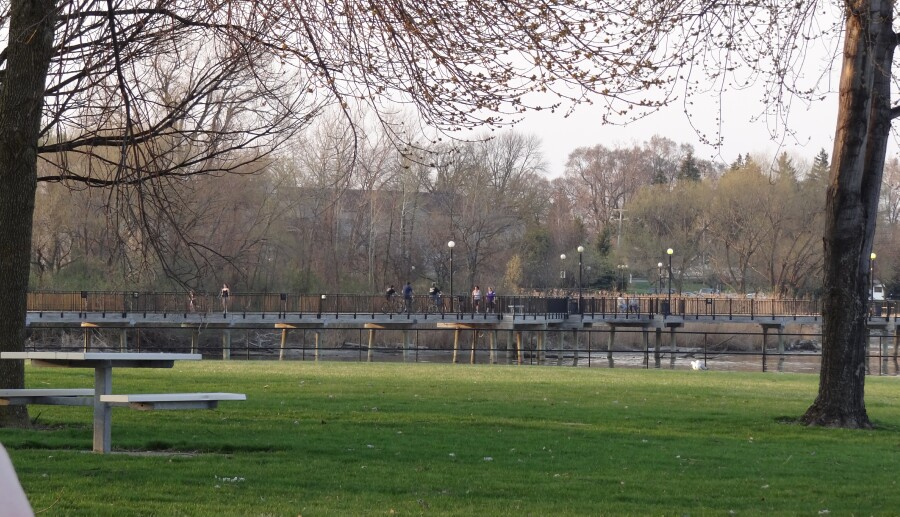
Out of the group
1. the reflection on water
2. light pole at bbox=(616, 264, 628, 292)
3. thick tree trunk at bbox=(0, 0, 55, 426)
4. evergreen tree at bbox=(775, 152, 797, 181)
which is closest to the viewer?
thick tree trunk at bbox=(0, 0, 55, 426)

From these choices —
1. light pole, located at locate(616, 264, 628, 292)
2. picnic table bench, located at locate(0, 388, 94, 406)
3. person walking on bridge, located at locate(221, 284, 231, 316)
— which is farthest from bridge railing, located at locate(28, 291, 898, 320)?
picnic table bench, located at locate(0, 388, 94, 406)

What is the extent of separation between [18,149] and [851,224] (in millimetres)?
10701

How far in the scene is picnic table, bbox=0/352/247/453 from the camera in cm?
881

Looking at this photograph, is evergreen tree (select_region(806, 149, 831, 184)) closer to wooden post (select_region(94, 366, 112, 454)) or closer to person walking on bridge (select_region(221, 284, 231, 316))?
person walking on bridge (select_region(221, 284, 231, 316))

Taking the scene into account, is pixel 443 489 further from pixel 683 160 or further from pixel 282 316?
pixel 683 160

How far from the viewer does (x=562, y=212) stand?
96812 millimetres

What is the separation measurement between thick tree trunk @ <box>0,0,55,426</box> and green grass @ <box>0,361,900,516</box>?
1616mm

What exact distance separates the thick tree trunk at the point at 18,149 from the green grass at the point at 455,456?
162 cm

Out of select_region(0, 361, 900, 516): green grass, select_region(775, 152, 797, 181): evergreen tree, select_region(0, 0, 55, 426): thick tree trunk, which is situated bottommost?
select_region(0, 361, 900, 516): green grass

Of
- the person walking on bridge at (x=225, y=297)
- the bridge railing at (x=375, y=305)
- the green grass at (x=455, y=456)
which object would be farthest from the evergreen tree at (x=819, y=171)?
the green grass at (x=455, y=456)

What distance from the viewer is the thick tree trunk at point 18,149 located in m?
11.1

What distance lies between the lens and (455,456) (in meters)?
10.1

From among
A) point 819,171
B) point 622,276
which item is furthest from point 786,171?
point 622,276

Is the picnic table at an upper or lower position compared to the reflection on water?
upper
